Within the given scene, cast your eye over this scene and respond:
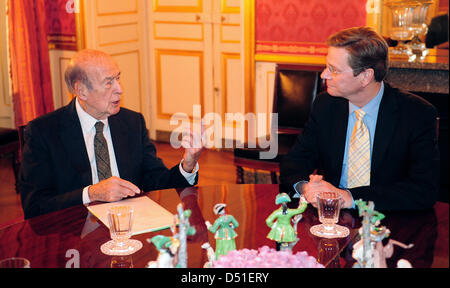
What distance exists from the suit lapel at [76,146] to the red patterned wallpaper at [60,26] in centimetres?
346

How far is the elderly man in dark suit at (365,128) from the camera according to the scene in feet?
7.31

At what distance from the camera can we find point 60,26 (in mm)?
5688

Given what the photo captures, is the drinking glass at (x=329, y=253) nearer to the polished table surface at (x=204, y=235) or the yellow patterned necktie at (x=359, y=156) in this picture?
the polished table surface at (x=204, y=235)

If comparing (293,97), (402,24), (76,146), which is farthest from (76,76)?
(402,24)

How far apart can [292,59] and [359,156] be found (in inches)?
116

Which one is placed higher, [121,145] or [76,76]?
[76,76]

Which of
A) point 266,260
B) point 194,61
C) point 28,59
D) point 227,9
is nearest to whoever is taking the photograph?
point 266,260

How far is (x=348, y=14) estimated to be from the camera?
4.88 m

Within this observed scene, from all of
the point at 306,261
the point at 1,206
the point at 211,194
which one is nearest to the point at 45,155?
the point at 211,194

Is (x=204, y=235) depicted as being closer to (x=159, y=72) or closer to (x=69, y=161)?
(x=69, y=161)

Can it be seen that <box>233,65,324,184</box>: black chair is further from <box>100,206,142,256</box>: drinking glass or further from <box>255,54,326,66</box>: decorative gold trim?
<box>100,206,142,256</box>: drinking glass

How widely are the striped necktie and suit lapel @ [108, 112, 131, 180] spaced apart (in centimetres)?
5

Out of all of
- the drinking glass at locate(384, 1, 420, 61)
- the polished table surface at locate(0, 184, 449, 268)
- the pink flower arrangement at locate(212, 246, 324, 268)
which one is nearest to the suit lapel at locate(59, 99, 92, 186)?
the polished table surface at locate(0, 184, 449, 268)

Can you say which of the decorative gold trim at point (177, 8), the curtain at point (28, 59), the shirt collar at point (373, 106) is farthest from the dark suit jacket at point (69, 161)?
the decorative gold trim at point (177, 8)
